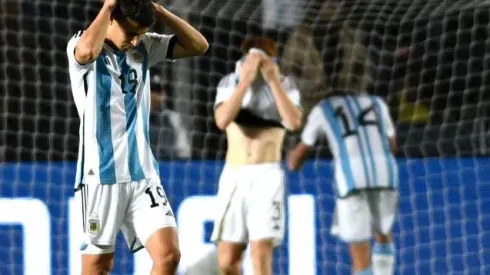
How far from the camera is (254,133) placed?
6461mm

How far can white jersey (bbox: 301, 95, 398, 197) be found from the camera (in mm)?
6875

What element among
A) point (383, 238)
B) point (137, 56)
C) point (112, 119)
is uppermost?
point (137, 56)

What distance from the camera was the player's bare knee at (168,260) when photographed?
15.4ft

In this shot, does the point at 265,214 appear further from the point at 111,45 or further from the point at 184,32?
the point at 111,45

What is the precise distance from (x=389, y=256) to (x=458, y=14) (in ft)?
4.78

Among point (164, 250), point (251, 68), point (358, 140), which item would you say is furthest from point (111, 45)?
point (358, 140)

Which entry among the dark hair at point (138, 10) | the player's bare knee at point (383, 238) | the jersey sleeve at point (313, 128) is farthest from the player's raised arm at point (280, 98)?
the dark hair at point (138, 10)

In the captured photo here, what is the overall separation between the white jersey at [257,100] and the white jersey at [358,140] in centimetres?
→ 40

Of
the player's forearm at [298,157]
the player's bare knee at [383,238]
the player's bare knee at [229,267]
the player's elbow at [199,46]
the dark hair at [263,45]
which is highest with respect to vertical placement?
the dark hair at [263,45]

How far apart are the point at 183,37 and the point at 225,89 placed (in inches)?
61.7

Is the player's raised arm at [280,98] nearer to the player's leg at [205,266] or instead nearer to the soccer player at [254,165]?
the soccer player at [254,165]

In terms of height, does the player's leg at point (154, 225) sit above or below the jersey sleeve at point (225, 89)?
below

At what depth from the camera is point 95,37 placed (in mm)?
4574

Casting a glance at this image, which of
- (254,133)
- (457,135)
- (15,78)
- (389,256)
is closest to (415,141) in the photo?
(457,135)
